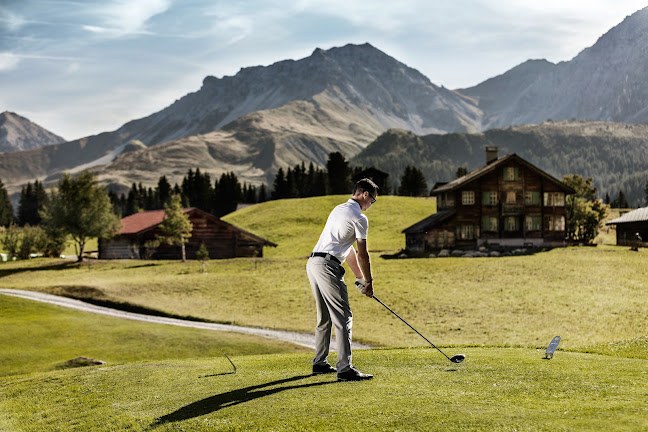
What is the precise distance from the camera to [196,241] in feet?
284

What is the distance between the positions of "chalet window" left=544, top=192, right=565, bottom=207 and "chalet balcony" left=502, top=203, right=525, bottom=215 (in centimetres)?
379

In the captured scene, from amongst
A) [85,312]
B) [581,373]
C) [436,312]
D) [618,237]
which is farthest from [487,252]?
[581,373]

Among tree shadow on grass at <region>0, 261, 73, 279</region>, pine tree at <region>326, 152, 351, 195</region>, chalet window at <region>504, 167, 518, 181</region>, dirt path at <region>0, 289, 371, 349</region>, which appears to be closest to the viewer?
dirt path at <region>0, 289, 371, 349</region>

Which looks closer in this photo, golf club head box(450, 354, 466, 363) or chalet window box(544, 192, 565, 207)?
golf club head box(450, 354, 466, 363)

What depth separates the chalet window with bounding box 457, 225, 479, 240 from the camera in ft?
279

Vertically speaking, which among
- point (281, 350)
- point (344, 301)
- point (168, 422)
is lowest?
point (281, 350)

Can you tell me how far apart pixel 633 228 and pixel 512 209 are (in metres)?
16.2

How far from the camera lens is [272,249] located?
99.3m

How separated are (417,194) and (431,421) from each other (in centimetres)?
17009

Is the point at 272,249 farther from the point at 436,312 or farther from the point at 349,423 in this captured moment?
the point at 349,423

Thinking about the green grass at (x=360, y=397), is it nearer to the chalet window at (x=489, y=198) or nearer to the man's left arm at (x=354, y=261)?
the man's left arm at (x=354, y=261)

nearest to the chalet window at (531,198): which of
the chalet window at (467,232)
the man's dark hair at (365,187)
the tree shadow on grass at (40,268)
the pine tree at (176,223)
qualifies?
the chalet window at (467,232)

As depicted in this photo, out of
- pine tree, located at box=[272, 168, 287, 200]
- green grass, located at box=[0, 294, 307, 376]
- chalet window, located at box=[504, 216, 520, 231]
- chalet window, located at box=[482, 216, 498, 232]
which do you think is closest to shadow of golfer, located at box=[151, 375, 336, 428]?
green grass, located at box=[0, 294, 307, 376]

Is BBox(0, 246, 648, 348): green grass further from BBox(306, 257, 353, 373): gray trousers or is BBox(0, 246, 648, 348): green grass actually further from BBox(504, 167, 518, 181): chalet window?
BBox(306, 257, 353, 373): gray trousers
